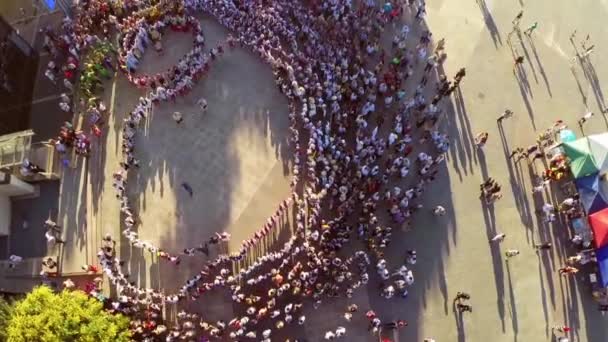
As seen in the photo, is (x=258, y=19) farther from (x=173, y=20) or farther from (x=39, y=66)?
(x=39, y=66)

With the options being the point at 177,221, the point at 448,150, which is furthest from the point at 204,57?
the point at 448,150

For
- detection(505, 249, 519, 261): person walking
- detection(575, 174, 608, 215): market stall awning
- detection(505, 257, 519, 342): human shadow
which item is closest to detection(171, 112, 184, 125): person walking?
detection(505, 249, 519, 261): person walking

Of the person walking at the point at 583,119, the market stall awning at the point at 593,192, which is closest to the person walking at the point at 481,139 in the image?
the market stall awning at the point at 593,192

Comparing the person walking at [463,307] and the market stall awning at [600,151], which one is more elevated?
the market stall awning at [600,151]

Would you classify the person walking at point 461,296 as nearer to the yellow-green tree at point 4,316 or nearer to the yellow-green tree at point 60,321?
the yellow-green tree at point 60,321

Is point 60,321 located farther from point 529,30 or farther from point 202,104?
point 529,30
